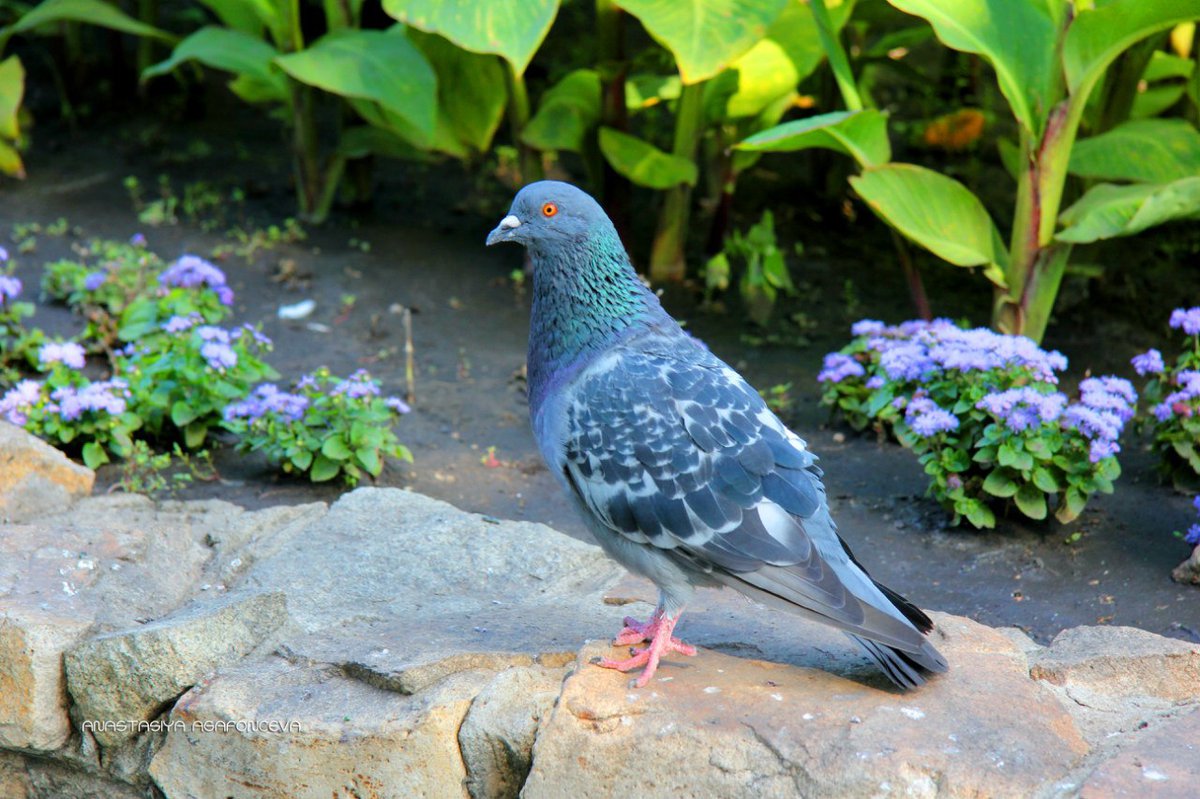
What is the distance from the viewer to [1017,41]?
5.00 meters

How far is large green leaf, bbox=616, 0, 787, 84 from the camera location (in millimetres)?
5199

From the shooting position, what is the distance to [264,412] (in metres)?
4.73

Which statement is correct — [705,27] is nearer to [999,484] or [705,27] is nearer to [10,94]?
[999,484]

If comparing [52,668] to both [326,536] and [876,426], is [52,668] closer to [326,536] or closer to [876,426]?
[326,536]

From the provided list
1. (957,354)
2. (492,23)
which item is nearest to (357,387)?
(492,23)

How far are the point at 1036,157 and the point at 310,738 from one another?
357cm

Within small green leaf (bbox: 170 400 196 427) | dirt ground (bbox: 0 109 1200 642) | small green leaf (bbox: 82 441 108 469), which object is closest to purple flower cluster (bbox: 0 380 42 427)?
small green leaf (bbox: 82 441 108 469)

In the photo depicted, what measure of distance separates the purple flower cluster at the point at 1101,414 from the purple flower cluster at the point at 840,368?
0.88 metres

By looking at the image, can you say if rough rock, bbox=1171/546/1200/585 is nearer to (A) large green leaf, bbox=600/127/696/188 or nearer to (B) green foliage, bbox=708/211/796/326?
(B) green foliage, bbox=708/211/796/326

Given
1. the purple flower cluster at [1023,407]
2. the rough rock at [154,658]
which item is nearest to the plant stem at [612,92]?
the purple flower cluster at [1023,407]

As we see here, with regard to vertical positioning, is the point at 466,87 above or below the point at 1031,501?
above

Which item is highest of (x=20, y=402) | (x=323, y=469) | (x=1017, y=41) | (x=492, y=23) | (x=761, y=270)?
(x=1017, y=41)

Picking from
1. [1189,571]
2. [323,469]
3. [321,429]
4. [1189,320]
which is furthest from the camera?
[321,429]

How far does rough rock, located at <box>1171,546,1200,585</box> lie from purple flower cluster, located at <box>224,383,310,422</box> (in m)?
3.08
